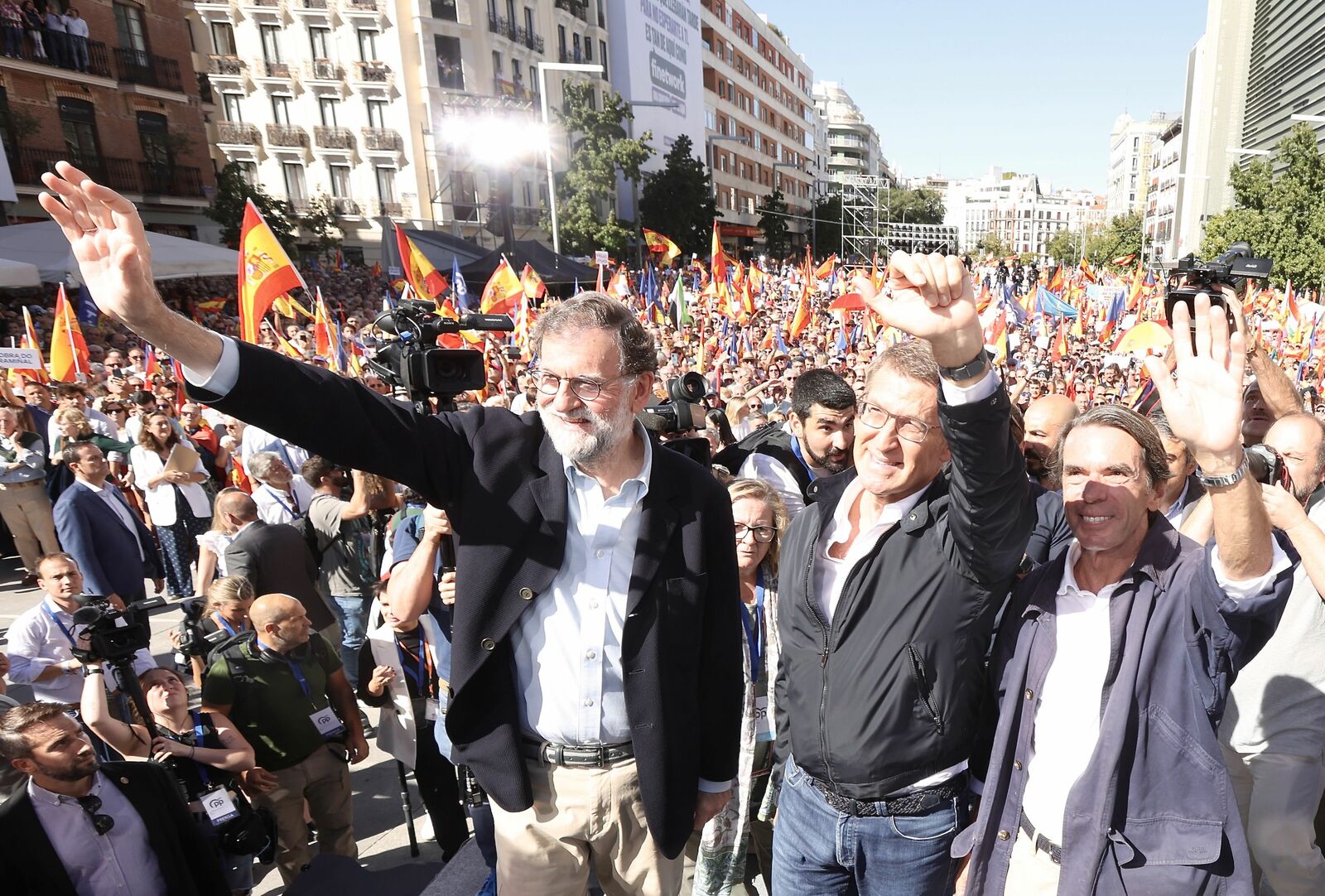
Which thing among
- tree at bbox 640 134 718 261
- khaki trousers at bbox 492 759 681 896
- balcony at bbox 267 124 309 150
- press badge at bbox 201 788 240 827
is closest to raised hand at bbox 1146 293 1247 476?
khaki trousers at bbox 492 759 681 896

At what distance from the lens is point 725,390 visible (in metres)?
9.41

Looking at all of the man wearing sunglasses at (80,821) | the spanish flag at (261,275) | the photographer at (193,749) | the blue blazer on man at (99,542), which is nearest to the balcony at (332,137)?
the spanish flag at (261,275)

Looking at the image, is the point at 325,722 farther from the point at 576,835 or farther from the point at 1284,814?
the point at 1284,814

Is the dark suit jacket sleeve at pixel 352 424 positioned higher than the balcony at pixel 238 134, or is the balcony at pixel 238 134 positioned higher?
the balcony at pixel 238 134

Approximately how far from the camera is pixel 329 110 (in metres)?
34.8

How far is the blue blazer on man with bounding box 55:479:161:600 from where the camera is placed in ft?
17.7

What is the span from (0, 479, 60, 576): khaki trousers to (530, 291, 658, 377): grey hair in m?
7.27

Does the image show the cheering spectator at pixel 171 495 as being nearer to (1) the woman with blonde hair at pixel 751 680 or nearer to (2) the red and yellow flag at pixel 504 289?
(1) the woman with blonde hair at pixel 751 680

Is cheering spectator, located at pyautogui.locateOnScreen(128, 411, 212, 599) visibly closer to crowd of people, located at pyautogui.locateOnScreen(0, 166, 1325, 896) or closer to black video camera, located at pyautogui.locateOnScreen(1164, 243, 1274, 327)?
crowd of people, located at pyautogui.locateOnScreen(0, 166, 1325, 896)

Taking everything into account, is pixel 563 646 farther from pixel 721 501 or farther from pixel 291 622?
pixel 291 622

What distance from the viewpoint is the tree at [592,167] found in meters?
32.6

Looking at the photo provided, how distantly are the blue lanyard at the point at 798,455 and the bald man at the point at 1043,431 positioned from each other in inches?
41.7

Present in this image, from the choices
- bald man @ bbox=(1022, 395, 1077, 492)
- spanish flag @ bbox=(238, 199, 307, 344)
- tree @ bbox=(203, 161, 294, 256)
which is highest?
tree @ bbox=(203, 161, 294, 256)

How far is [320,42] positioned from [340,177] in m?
5.54
